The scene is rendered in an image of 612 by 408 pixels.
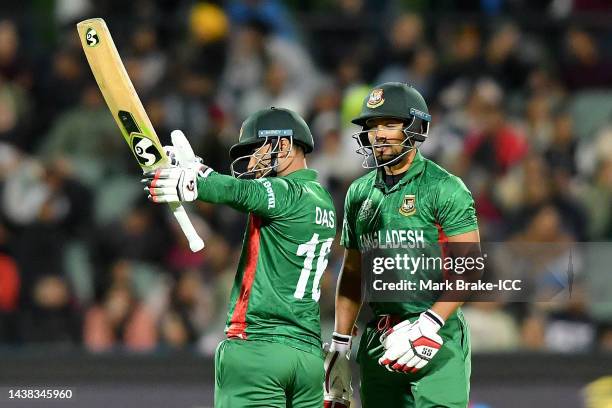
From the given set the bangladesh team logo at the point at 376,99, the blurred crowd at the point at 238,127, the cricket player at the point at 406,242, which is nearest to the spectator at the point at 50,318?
the blurred crowd at the point at 238,127

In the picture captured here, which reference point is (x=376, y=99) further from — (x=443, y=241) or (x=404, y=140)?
(x=443, y=241)

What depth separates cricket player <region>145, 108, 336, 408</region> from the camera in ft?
18.4

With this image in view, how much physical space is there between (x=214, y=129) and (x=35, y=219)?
1698 mm

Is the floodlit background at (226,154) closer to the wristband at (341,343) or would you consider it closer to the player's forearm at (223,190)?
the wristband at (341,343)

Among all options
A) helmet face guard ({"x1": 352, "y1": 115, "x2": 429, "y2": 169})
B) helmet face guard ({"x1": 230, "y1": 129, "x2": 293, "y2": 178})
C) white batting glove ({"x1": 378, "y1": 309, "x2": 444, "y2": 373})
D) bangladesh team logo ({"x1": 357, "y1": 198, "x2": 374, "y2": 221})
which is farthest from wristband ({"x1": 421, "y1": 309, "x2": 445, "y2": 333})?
helmet face guard ({"x1": 230, "y1": 129, "x2": 293, "y2": 178})

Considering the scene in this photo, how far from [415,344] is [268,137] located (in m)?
1.18

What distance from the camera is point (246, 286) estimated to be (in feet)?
19.2

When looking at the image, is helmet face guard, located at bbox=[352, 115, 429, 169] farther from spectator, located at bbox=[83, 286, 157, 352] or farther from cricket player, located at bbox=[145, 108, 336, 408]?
spectator, located at bbox=[83, 286, 157, 352]

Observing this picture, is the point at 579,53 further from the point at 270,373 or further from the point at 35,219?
the point at 270,373

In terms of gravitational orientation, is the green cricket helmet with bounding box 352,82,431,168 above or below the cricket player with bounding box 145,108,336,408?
above

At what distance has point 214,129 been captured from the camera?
10867 mm

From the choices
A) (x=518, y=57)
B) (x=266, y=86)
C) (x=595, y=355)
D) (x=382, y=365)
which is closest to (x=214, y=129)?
(x=266, y=86)

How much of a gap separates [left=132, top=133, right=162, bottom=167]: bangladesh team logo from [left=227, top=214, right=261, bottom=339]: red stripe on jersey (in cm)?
53

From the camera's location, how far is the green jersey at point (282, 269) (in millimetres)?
5766
